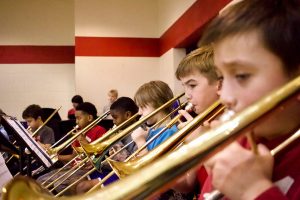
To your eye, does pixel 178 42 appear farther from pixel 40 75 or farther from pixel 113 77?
pixel 40 75

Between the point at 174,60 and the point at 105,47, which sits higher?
the point at 105,47

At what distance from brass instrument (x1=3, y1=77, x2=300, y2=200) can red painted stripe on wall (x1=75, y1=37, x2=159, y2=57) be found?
5981mm

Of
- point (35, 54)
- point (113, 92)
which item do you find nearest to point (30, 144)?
point (113, 92)

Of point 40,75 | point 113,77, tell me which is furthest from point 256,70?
point 40,75

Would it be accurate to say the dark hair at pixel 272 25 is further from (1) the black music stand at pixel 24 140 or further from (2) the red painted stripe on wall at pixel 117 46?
(2) the red painted stripe on wall at pixel 117 46

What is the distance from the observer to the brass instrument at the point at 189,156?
572mm

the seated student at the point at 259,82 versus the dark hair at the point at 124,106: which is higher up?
the dark hair at the point at 124,106

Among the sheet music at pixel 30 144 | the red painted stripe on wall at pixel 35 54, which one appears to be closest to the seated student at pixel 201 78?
the sheet music at pixel 30 144

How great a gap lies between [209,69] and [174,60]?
4121 mm

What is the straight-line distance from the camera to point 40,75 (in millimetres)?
7750

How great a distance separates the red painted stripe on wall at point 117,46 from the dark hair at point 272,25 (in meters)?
5.82

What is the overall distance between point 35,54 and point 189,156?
7.59 meters

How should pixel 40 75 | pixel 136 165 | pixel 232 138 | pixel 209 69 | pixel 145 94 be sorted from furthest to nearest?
1. pixel 40 75
2. pixel 145 94
3. pixel 209 69
4. pixel 136 165
5. pixel 232 138

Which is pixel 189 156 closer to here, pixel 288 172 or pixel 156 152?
pixel 288 172
